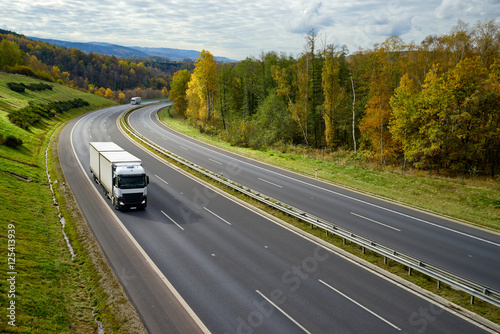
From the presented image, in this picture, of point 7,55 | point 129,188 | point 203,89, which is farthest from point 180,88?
point 129,188

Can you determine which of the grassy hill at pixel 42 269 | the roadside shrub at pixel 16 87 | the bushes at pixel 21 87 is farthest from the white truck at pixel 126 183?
the bushes at pixel 21 87

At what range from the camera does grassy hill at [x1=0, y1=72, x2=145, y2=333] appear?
1016cm

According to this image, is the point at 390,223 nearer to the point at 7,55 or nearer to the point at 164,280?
the point at 164,280

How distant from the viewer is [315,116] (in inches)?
2244

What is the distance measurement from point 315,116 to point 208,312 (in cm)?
4963

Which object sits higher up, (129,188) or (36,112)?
(36,112)

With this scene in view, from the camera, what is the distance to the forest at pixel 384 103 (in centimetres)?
3180

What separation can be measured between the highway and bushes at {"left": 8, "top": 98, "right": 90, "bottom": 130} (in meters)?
30.9

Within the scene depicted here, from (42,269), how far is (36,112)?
52.8 meters

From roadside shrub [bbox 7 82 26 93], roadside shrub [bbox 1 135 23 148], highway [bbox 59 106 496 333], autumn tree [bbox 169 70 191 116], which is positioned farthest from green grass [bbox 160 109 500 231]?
roadside shrub [bbox 7 82 26 93]

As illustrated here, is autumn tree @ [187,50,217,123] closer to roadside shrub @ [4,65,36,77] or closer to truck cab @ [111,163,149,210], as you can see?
truck cab @ [111,163,149,210]

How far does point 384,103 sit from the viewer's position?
39.8 m

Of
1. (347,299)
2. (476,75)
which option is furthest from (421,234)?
(476,75)

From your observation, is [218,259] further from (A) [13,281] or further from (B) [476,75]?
(B) [476,75]
